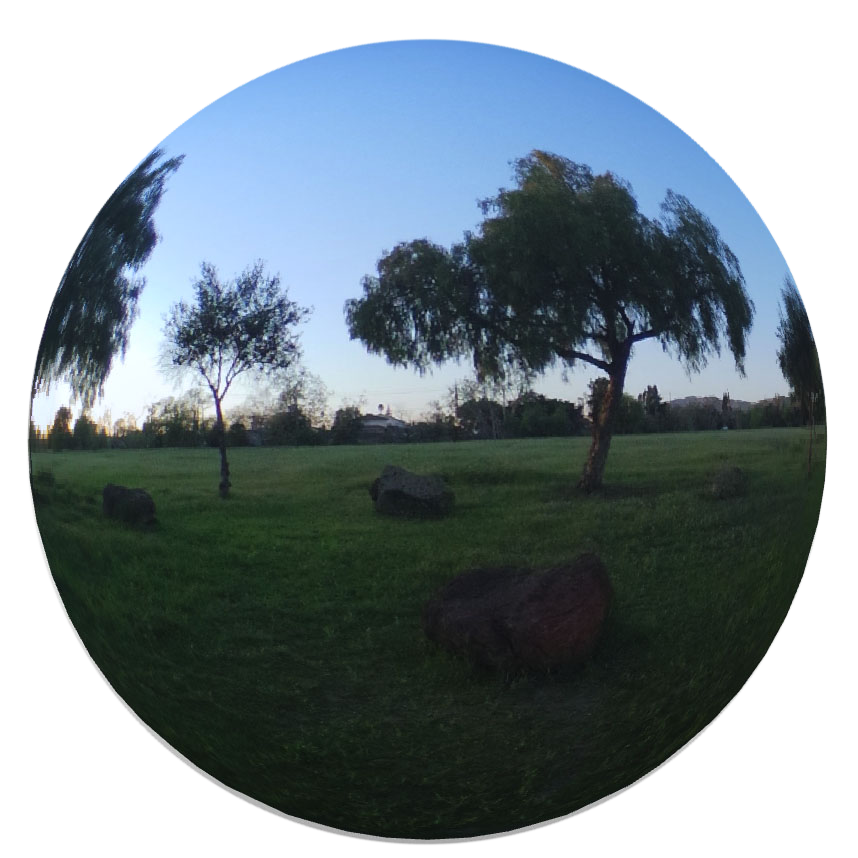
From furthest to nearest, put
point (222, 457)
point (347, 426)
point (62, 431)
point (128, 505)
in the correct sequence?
point (62, 431) → point (128, 505) → point (222, 457) → point (347, 426)

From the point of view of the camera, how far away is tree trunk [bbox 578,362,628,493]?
19.9 feet

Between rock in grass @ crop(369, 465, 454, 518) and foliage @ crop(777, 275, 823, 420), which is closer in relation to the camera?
rock in grass @ crop(369, 465, 454, 518)

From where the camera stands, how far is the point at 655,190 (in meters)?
Answer: 6.55

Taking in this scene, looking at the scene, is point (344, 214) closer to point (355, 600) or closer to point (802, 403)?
point (355, 600)

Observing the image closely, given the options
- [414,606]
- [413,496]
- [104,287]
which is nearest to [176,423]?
[104,287]

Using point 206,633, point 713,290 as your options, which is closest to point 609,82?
point 713,290

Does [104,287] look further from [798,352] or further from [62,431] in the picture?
[798,352]

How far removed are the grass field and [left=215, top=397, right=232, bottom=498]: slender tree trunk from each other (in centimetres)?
6

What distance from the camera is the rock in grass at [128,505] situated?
255 inches

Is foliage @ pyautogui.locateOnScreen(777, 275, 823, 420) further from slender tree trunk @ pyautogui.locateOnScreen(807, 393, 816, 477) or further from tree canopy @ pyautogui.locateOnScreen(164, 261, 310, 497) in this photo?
tree canopy @ pyautogui.locateOnScreen(164, 261, 310, 497)

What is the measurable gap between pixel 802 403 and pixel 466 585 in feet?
10.3

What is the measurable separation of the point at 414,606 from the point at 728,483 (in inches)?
87.4

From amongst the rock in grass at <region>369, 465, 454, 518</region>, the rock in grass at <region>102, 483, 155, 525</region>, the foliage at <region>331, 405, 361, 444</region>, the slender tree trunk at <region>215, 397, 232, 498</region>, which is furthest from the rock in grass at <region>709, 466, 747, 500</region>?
the rock in grass at <region>102, 483, 155, 525</region>

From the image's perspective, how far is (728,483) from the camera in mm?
6473
